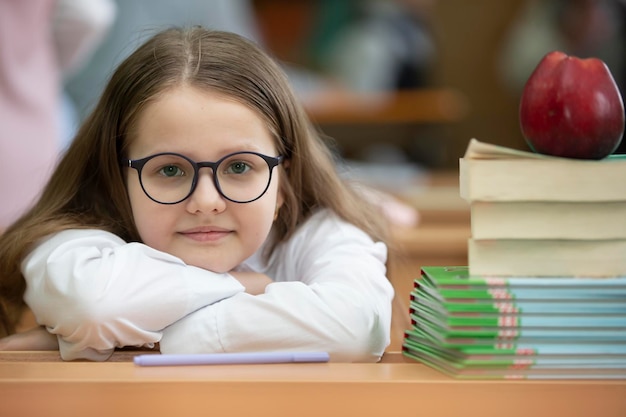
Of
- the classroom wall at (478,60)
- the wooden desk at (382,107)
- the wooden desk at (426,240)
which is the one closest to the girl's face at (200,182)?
the wooden desk at (426,240)

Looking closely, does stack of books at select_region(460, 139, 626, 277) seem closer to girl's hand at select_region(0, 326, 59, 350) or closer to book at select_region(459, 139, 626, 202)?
book at select_region(459, 139, 626, 202)

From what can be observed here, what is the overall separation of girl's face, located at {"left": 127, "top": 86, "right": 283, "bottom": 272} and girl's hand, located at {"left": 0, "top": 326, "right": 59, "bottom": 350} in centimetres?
18

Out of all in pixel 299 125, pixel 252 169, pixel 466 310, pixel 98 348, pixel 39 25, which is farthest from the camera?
pixel 39 25

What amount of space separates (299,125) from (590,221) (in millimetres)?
481

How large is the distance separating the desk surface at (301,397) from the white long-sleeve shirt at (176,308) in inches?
5.8

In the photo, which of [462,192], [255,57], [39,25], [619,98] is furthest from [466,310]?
[39,25]

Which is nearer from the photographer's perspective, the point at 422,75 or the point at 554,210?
the point at 554,210

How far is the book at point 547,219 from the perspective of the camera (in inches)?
36.7

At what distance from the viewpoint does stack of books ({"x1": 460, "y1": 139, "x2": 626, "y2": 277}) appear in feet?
3.03

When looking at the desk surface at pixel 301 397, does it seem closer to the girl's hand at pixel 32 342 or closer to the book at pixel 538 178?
the book at pixel 538 178

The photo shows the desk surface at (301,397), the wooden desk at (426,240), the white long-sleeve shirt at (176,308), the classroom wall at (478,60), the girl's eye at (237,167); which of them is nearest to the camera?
the desk surface at (301,397)

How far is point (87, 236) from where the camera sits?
1165mm

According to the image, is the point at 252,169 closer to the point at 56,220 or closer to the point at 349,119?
the point at 56,220

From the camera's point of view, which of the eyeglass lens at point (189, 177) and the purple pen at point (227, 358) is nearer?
the purple pen at point (227, 358)
